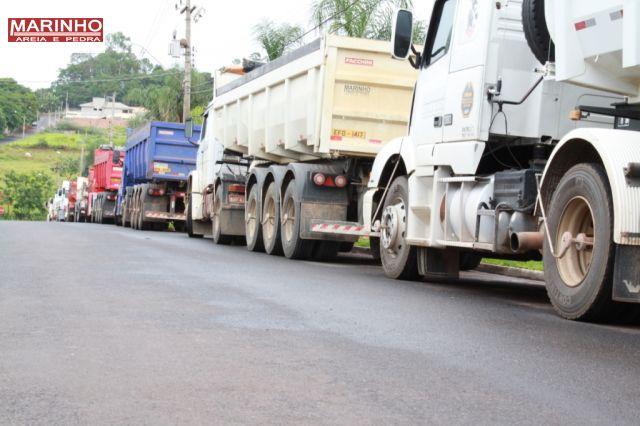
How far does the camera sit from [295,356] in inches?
233

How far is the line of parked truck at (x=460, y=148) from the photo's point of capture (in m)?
7.54

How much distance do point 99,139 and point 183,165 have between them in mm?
89367

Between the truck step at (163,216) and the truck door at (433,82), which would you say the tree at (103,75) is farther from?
the truck door at (433,82)

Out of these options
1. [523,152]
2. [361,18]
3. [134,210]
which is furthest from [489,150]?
[134,210]

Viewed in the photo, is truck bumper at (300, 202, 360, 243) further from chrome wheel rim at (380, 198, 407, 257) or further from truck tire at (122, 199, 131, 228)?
truck tire at (122, 199, 131, 228)

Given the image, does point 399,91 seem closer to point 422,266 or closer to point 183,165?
point 422,266

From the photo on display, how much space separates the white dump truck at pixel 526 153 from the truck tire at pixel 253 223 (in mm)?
5114

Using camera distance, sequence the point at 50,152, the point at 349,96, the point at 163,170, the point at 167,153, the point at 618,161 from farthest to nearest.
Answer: the point at 50,152 → the point at 167,153 → the point at 163,170 → the point at 349,96 → the point at 618,161

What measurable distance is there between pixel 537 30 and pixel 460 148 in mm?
1869

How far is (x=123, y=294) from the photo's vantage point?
908cm

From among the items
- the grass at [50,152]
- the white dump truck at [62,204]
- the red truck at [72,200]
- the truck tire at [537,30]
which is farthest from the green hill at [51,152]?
the truck tire at [537,30]

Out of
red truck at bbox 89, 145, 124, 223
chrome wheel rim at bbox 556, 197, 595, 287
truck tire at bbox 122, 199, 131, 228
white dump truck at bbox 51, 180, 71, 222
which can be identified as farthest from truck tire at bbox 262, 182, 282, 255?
white dump truck at bbox 51, 180, 71, 222

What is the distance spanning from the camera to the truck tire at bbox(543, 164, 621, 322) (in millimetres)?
7539

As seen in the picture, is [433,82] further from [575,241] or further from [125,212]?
[125,212]
